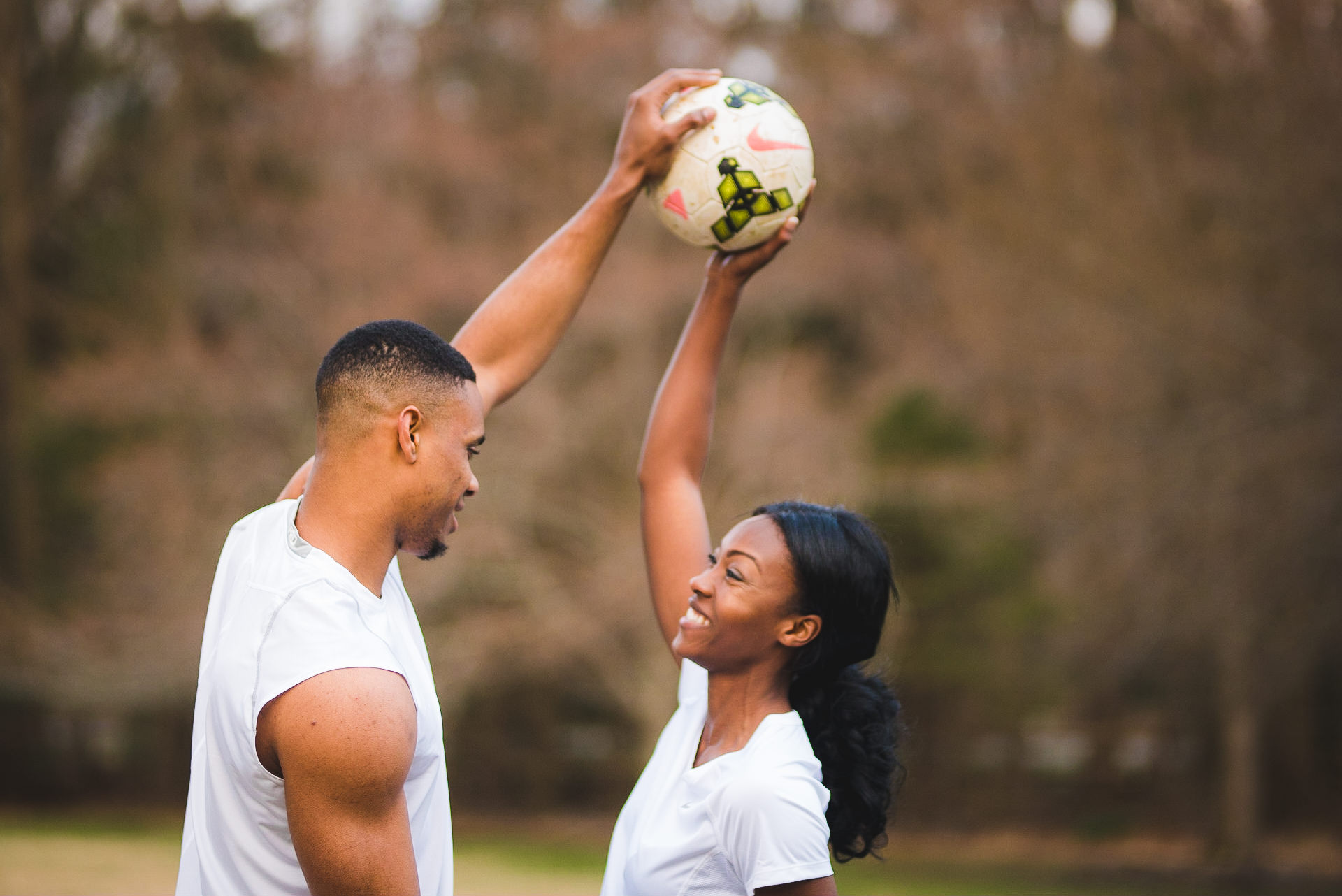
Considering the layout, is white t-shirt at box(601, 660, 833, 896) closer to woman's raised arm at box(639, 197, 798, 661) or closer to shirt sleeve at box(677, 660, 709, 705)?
shirt sleeve at box(677, 660, 709, 705)

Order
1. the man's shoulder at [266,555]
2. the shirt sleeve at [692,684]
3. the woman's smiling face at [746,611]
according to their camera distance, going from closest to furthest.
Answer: the man's shoulder at [266,555]
the woman's smiling face at [746,611]
the shirt sleeve at [692,684]

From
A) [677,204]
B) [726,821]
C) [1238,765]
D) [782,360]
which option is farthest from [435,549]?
[1238,765]

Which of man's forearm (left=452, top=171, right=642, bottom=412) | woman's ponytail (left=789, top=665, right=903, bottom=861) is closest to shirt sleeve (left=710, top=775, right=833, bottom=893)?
woman's ponytail (left=789, top=665, right=903, bottom=861)

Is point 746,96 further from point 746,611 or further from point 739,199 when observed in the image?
point 746,611

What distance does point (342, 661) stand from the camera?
71.9 inches

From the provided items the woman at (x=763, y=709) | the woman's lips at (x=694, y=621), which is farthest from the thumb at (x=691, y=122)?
the woman's lips at (x=694, y=621)

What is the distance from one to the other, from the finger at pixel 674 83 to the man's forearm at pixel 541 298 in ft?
0.61

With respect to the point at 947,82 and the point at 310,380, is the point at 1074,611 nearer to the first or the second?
the point at 947,82

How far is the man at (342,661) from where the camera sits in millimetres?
1762

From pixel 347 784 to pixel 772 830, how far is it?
0.76 metres

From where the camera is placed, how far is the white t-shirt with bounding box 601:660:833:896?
6.95ft

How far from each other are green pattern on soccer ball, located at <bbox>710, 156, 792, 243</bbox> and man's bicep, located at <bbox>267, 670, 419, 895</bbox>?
1.48 metres

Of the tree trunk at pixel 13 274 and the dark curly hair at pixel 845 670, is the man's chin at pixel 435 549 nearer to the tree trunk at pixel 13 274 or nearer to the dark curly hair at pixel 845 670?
the dark curly hair at pixel 845 670

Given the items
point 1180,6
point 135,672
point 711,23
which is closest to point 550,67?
point 711,23
